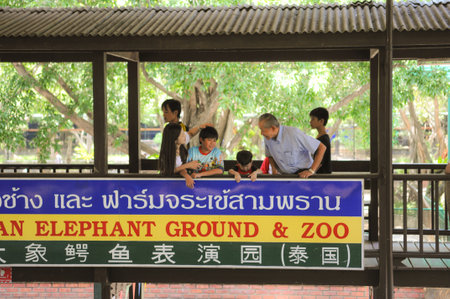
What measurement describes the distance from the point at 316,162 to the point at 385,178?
77 cm

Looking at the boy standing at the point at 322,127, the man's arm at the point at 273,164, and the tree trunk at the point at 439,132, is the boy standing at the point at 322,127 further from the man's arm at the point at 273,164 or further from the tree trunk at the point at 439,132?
the tree trunk at the point at 439,132

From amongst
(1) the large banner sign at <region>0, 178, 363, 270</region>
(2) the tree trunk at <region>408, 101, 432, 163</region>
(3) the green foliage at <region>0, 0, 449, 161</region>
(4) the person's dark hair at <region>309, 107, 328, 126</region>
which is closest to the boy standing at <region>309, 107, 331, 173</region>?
(4) the person's dark hair at <region>309, 107, 328, 126</region>

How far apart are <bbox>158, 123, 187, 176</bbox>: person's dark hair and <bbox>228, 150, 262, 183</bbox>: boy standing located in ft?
1.91

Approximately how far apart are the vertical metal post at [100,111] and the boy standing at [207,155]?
3.33 ft

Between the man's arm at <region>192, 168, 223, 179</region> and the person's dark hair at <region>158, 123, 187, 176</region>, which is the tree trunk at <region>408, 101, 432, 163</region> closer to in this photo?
the man's arm at <region>192, 168, 223, 179</region>

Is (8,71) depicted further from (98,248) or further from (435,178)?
(435,178)

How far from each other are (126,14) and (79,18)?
1.79 ft

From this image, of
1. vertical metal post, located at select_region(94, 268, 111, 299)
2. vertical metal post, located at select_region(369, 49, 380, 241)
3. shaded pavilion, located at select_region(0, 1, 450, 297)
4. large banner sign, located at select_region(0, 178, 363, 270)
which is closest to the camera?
shaded pavilion, located at select_region(0, 1, 450, 297)

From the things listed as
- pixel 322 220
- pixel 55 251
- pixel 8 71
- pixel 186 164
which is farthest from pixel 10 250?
pixel 8 71

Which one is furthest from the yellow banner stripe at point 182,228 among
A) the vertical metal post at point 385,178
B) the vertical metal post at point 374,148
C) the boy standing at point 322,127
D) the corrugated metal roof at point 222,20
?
→ the corrugated metal roof at point 222,20

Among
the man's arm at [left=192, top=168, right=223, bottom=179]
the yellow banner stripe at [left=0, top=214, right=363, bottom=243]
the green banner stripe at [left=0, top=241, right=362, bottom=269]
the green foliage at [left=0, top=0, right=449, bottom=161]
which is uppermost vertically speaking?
the green foliage at [left=0, top=0, right=449, bottom=161]

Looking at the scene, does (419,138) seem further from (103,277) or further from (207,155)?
(103,277)

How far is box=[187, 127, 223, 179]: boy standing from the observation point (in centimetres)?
617

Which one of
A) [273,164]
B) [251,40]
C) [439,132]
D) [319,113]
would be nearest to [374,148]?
[319,113]
